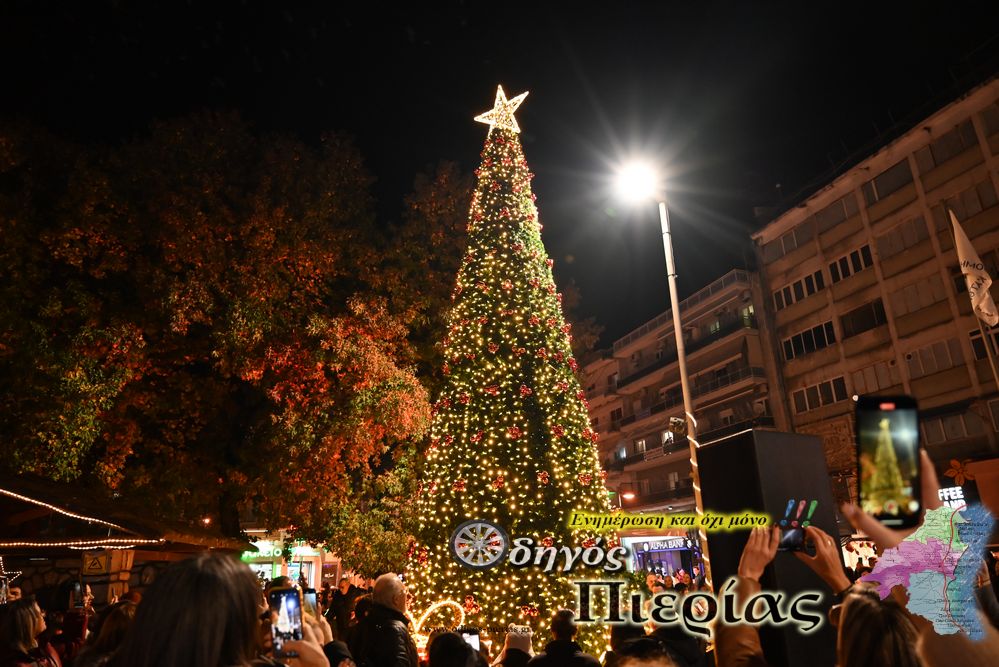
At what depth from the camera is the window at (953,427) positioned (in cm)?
2306

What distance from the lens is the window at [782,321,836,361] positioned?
3084 cm

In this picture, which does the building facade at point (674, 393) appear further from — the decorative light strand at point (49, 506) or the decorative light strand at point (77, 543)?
the decorative light strand at point (49, 506)

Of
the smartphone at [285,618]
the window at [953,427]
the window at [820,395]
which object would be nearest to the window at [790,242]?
the window at [820,395]

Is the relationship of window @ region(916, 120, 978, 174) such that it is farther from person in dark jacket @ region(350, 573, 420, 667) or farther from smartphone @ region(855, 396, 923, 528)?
smartphone @ region(855, 396, 923, 528)

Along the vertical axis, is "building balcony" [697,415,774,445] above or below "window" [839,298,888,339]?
below

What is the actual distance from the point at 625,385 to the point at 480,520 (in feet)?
131

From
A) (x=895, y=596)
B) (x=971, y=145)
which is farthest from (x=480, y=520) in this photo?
(x=971, y=145)

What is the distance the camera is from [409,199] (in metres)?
17.0

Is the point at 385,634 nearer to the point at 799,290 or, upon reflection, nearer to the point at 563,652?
the point at 563,652

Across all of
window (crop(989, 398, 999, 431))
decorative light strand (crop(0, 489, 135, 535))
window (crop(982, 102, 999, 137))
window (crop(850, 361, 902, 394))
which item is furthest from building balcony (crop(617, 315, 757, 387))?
decorative light strand (crop(0, 489, 135, 535))

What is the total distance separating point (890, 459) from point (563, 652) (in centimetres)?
351

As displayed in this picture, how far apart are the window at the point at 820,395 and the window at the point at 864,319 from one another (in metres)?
2.35

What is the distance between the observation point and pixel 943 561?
2172mm

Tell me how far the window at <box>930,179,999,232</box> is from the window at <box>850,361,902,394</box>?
19.7ft
